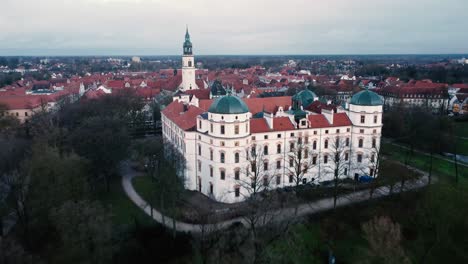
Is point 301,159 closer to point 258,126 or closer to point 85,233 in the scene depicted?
point 258,126

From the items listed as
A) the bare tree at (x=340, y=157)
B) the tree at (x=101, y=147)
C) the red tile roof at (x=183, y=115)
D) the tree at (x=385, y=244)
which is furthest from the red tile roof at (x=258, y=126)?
the tree at (x=385, y=244)

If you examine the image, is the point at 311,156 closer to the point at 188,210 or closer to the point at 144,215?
the point at 188,210

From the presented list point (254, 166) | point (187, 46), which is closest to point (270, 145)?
point (254, 166)

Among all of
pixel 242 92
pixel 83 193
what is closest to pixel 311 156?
pixel 83 193

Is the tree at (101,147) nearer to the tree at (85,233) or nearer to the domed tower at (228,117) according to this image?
the domed tower at (228,117)

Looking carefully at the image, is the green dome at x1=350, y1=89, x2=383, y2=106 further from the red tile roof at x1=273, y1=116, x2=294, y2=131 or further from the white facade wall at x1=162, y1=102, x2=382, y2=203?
the red tile roof at x1=273, y1=116, x2=294, y2=131

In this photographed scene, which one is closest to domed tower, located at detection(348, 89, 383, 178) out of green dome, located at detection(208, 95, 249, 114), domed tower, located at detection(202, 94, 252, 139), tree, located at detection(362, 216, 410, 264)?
domed tower, located at detection(202, 94, 252, 139)
